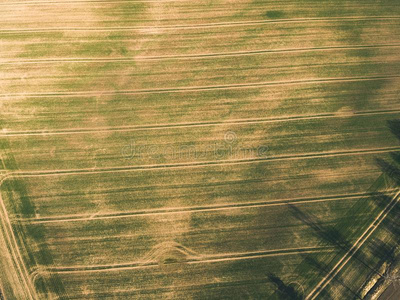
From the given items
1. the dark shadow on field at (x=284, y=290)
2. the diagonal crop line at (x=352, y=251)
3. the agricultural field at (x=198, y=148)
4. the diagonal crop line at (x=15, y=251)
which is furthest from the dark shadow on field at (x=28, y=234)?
the diagonal crop line at (x=352, y=251)

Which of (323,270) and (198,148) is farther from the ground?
(198,148)

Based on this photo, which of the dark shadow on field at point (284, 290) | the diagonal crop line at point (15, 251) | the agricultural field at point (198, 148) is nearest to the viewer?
the diagonal crop line at point (15, 251)

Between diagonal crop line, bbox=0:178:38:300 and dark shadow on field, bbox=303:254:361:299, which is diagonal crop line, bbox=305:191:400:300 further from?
diagonal crop line, bbox=0:178:38:300

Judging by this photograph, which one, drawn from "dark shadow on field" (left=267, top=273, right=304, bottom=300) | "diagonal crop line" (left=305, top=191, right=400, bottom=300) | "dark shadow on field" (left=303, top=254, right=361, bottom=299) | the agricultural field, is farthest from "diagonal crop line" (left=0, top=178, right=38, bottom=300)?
"dark shadow on field" (left=303, top=254, right=361, bottom=299)

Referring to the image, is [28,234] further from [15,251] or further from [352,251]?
[352,251]

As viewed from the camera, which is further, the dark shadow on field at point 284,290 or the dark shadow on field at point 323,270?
the dark shadow on field at point 323,270

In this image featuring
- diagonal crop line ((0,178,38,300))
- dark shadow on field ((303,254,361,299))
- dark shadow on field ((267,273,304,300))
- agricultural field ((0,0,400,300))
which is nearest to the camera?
diagonal crop line ((0,178,38,300))

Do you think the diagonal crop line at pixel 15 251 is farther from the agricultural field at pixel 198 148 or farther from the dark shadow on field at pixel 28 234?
the dark shadow on field at pixel 28 234

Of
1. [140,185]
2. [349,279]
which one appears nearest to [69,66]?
[140,185]

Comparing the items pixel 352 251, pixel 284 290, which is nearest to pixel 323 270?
pixel 352 251
